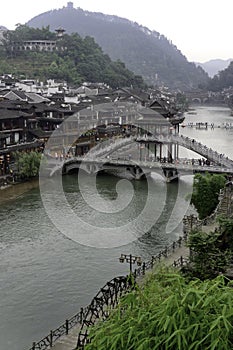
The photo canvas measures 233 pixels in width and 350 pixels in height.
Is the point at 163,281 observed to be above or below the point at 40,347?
above

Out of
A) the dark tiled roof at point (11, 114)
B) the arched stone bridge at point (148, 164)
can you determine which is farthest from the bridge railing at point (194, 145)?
the dark tiled roof at point (11, 114)

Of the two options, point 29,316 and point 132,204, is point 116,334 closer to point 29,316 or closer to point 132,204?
point 29,316

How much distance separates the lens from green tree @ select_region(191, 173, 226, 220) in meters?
25.8

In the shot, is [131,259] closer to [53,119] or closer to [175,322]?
[175,322]

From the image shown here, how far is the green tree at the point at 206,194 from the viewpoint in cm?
2584

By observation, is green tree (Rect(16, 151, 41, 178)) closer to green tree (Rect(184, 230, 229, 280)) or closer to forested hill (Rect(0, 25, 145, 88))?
green tree (Rect(184, 230, 229, 280))

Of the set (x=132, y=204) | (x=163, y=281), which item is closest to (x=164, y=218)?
(x=132, y=204)

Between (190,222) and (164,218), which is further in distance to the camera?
(164,218)

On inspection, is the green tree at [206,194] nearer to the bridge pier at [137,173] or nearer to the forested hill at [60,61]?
the bridge pier at [137,173]

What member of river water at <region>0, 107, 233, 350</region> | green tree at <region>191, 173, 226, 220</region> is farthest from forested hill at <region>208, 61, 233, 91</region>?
green tree at <region>191, 173, 226, 220</region>

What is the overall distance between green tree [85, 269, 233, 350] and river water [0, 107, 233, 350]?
739 centimetres

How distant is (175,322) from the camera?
8266 millimetres

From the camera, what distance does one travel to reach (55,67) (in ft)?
310

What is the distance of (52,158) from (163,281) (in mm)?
32432
